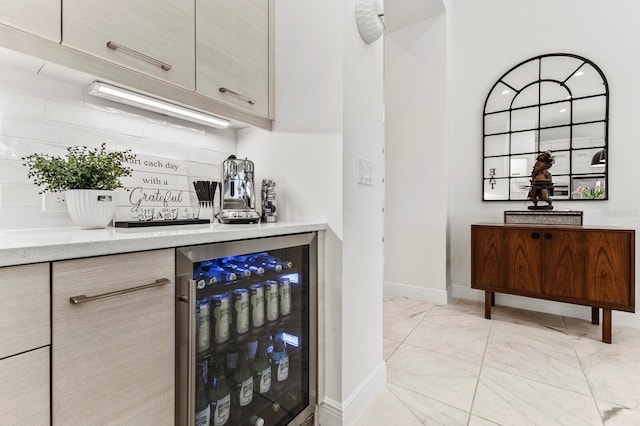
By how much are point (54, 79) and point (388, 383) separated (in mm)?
2058

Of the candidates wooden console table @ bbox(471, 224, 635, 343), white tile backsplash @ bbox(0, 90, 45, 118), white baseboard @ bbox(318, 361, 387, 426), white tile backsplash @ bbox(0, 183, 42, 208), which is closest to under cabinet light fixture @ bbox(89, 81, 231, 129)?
white tile backsplash @ bbox(0, 90, 45, 118)

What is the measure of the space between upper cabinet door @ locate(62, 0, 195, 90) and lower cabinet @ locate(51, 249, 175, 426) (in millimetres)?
732

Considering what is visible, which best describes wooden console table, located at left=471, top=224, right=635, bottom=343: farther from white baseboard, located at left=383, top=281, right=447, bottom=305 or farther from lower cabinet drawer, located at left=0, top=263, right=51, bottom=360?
lower cabinet drawer, located at left=0, top=263, right=51, bottom=360

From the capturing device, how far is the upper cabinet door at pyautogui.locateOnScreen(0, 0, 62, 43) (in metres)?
0.83

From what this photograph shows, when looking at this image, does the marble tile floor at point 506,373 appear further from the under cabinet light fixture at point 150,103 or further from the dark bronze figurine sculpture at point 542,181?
the under cabinet light fixture at point 150,103

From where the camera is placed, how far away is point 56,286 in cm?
62

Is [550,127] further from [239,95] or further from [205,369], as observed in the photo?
[205,369]

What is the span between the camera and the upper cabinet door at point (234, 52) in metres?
1.26

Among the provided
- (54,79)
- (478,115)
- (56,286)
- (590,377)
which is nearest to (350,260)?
(56,286)

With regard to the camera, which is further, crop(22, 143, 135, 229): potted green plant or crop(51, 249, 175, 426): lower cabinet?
crop(22, 143, 135, 229): potted green plant

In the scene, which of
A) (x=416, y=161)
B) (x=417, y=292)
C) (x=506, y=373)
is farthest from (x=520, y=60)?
(x=506, y=373)

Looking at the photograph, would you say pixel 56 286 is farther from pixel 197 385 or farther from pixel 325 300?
pixel 325 300

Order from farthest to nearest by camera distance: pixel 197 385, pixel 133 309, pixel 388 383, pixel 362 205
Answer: pixel 388 383 → pixel 362 205 → pixel 197 385 → pixel 133 309

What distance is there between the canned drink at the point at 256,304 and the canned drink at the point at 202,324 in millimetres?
201
